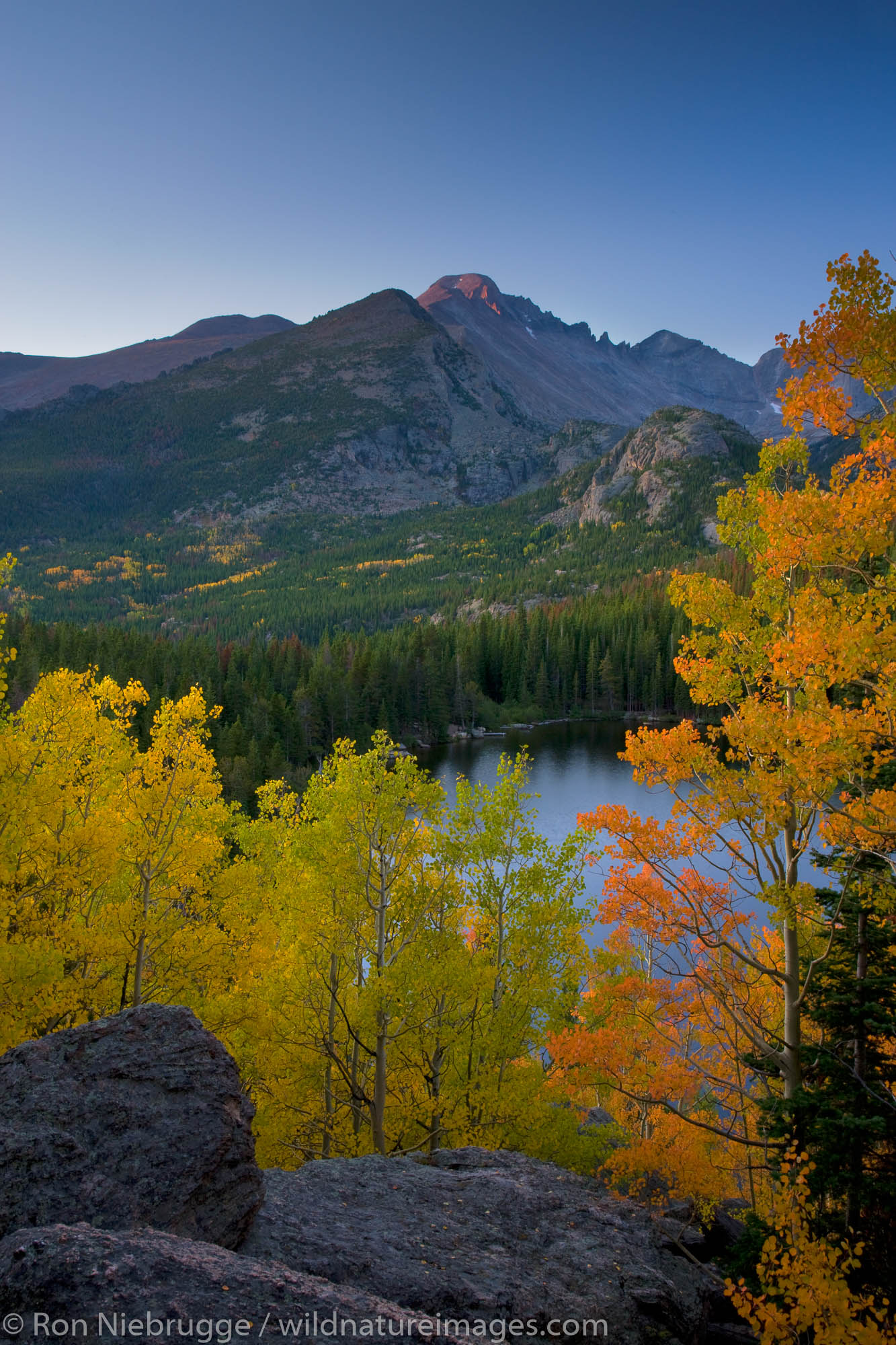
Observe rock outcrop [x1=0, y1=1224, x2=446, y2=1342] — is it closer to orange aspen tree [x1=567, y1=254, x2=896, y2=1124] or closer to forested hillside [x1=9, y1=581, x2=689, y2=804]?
orange aspen tree [x1=567, y1=254, x2=896, y2=1124]

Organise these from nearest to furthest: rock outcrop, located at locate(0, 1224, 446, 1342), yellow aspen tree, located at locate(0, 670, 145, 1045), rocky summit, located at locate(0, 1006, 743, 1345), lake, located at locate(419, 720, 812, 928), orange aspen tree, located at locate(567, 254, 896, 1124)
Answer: rock outcrop, located at locate(0, 1224, 446, 1342), rocky summit, located at locate(0, 1006, 743, 1345), orange aspen tree, located at locate(567, 254, 896, 1124), yellow aspen tree, located at locate(0, 670, 145, 1045), lake, located at locate(419, 720, 812, 928)

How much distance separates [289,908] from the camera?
58.4 ft

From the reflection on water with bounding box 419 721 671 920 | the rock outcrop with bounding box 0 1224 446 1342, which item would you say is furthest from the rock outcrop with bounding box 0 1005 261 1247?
the reflection on water with bounding box 419 721 671 920

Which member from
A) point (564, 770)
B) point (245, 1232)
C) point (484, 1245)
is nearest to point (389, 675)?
point (564, 770)

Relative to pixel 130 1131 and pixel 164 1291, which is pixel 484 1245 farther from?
pixel 164 1291

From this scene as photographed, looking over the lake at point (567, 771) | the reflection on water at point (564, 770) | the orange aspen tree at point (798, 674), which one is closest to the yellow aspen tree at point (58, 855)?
the orange aspen tree at point (798, 674)

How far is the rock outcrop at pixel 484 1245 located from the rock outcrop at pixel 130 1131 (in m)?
0.74

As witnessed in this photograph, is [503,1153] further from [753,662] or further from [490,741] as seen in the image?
[490,741]

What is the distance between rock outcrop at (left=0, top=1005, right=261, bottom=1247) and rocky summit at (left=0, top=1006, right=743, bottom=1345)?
0.6 inches

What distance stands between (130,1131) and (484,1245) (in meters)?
4.32

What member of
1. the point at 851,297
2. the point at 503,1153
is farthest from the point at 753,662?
the point at 503,1153

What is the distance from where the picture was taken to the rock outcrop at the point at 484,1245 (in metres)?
7.20

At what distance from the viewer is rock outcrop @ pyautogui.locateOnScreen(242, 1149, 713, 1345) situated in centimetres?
720

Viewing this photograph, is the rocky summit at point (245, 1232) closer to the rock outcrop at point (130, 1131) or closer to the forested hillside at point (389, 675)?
the rock outcrop at point (130, 1131)
